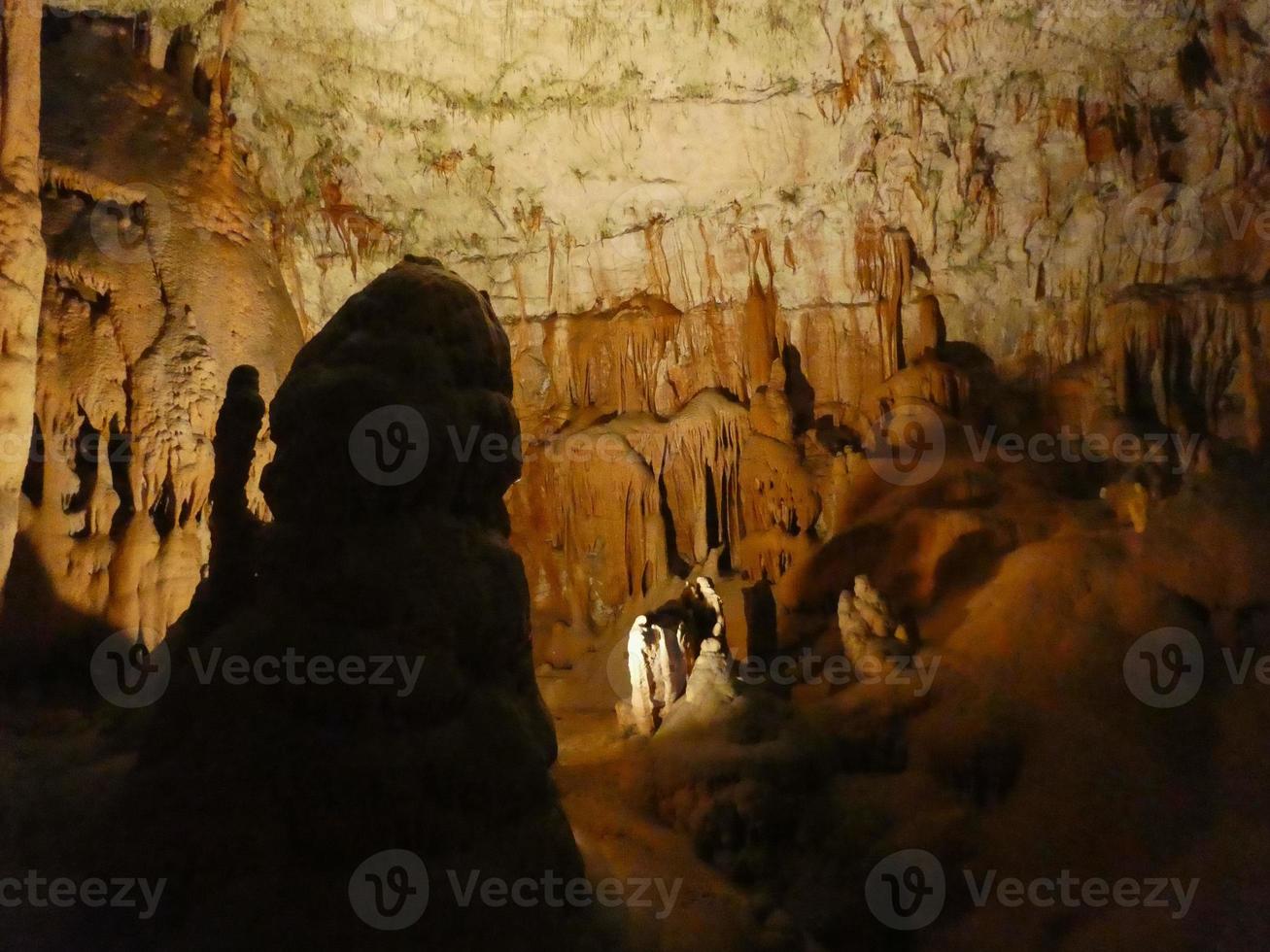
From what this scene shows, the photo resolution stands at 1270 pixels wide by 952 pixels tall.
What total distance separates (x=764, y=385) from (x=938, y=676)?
5.96 m

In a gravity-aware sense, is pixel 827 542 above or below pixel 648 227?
below

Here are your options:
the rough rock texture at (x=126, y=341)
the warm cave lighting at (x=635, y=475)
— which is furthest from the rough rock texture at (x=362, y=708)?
the rough rock texture at (x=126, y=341)

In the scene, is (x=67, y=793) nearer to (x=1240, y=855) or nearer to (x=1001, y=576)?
(x=1240, y=855)

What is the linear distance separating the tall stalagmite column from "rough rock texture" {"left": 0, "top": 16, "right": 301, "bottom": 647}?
287cm

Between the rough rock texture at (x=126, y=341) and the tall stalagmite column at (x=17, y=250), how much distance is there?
287cm

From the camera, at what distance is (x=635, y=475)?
13.3 meters

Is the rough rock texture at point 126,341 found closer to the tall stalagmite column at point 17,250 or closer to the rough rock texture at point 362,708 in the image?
the tall stalagmite column at point 17,250

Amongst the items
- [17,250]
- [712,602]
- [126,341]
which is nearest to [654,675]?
[712,602]

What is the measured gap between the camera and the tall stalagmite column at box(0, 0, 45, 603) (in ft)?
18.2

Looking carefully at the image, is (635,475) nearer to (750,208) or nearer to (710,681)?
(750,208)

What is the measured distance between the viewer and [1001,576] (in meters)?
8.88

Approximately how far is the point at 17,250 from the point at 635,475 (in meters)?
8.57

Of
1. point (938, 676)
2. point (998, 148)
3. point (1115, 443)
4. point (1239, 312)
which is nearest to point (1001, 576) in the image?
point (938, 676)

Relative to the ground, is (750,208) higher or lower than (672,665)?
higher
